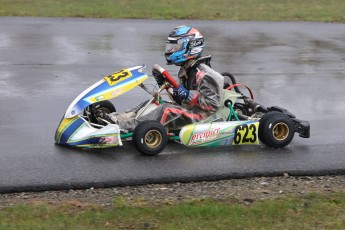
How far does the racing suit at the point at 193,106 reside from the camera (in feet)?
23.5

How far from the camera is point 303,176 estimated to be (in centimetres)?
650

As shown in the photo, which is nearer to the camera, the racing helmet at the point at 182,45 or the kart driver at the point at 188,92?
the kart driver at the point at 188,92

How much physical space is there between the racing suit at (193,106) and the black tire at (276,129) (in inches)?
23.6

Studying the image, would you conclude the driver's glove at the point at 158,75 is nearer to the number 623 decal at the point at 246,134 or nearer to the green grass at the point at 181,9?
the number 623 decal at the point at 246,134

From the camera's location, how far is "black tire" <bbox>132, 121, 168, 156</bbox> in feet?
22.0

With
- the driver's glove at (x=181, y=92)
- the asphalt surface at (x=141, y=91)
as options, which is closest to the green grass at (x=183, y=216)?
the asphalt surface at (x=141, y=91)

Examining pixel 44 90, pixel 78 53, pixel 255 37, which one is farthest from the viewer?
pixel 255 37

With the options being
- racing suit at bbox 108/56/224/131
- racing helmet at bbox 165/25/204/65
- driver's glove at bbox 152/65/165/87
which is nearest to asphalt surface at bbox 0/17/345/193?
racing suit at bbox 108/56/224/131

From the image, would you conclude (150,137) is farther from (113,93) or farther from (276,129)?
(276,129)

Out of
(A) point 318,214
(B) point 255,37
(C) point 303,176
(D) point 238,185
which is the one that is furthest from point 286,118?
(B) point 255,37

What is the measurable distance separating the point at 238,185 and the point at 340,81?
5946 mm

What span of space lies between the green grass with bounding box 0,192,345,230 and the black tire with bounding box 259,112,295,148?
1656 mm

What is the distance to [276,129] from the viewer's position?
23.7ft

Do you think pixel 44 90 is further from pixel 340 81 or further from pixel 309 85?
pixel 340 81
